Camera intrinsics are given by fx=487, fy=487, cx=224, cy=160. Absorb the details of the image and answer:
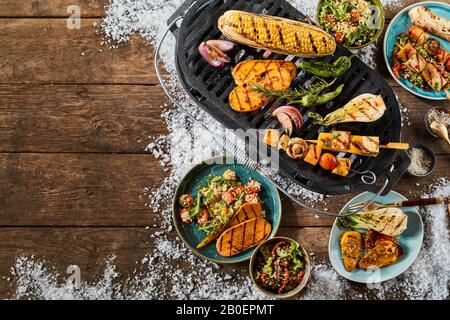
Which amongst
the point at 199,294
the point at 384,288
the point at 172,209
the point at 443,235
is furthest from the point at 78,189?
the point at 443,235

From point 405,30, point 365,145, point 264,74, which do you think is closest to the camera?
point 365,145

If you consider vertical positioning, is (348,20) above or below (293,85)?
above

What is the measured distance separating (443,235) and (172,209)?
2.00 m

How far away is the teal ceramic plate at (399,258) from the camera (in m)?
3.43

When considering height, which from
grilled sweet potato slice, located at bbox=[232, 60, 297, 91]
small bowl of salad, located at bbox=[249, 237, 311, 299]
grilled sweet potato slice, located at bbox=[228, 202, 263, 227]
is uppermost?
grilled sweet potato slice, located at bbox=[232, 60, 297, 91]

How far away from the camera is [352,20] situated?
3588mm

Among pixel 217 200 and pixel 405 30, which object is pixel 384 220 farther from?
pixel 405 30

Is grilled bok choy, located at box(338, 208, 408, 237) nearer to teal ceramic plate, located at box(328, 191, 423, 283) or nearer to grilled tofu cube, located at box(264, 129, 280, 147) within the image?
teal ceramic plate, located at box(328, 191, 423, 283)

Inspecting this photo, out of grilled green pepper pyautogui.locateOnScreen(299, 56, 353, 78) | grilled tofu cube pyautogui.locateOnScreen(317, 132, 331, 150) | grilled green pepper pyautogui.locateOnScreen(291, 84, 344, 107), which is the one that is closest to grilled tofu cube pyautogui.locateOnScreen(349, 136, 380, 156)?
grilled tofu cube pyautogui.locateOnScreen(317, 132, 331, 150)

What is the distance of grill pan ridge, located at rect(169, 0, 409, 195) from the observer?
9.93ft

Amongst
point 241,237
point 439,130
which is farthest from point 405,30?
point 241,237

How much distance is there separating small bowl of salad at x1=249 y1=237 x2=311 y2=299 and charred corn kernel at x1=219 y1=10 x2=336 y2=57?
4.21 feet

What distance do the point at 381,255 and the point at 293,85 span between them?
1347mm

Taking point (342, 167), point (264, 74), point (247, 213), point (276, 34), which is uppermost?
point (276, 34)
